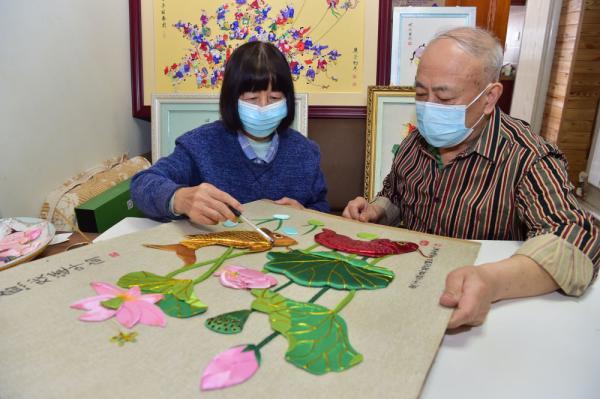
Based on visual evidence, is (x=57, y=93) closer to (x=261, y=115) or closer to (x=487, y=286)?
(x=261, y=115)

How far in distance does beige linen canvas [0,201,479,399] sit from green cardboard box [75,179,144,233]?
2.12 feet

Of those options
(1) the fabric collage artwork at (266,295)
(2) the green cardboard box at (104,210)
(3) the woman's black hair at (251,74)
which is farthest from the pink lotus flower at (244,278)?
(2) the green cardboard box at (104,210)

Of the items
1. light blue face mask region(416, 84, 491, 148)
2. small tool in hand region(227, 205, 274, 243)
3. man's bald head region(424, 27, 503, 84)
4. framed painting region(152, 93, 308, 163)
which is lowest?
small tool in hand region(227, 205, 274, 243)

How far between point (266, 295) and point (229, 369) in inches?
7.6

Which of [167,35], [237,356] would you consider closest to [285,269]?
[237,356]

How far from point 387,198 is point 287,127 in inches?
14.8

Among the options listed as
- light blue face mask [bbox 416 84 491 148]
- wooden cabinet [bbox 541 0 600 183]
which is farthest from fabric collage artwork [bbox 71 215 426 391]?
wooden cabinet [bbox 541 0 600 183]

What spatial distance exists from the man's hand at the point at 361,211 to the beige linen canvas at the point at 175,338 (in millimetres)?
381

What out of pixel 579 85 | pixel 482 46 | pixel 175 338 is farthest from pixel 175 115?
pixel 579 85

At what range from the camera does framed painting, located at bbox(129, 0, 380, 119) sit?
6.37 ft

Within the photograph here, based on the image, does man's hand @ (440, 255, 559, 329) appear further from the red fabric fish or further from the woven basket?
the woven basket

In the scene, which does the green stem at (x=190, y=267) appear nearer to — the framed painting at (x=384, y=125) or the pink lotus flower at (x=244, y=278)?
the pink lotus flower at (x=244, y=278)

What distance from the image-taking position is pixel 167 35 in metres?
1.98

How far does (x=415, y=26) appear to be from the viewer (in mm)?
1936
